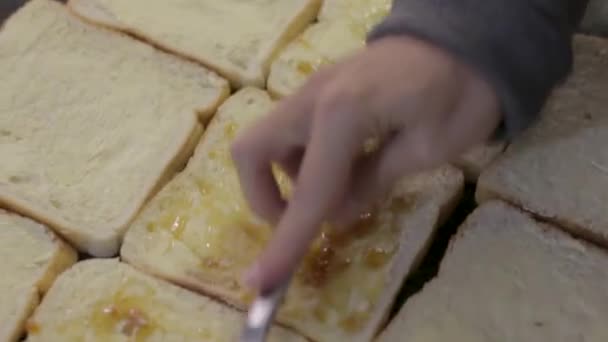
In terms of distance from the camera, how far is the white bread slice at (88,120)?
1.45 m

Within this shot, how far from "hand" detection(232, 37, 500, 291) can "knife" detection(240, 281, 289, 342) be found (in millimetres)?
56

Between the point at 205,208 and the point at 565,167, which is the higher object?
the point at 565,167

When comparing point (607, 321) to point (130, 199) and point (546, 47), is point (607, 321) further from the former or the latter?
point (130, 199)

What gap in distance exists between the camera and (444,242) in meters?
1.42

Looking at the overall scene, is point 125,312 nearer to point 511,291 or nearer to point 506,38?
point 511,291

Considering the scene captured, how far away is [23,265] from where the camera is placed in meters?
1.39

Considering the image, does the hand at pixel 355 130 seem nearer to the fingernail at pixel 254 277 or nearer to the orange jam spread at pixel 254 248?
the fingernail at pixel 254 277

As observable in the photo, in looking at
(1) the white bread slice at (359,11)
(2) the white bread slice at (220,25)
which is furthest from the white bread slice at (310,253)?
(1) the white bread slice at (359,11)

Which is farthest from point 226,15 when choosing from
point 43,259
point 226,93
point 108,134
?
point 43,259

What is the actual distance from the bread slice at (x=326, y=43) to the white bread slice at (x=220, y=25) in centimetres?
5

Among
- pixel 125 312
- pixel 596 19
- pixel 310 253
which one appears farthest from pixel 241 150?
pixel 596 19

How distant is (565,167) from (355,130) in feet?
1.89

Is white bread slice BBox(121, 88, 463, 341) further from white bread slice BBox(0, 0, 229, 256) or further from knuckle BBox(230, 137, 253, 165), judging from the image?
knuckle BBox(230, 137, 253, 165)

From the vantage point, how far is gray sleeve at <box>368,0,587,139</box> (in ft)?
3.43
